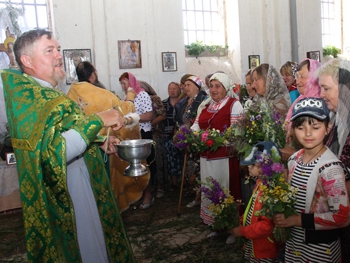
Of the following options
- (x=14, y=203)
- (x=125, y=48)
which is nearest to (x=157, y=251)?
(x=14, y=203)

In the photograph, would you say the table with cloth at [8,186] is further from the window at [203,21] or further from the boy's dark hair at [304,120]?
the window at [203,21]

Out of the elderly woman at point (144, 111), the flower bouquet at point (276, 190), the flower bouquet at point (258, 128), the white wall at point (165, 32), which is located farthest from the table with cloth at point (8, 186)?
the flower bouquet at point (276, 190)

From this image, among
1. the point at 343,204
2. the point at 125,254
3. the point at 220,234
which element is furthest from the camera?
the point at 220,234

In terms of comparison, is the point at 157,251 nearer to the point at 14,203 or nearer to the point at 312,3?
the point at 14,203

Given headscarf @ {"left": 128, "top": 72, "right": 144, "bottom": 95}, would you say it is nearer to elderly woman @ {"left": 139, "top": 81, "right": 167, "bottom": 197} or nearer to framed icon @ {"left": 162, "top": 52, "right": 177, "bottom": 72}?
elderly woman @ {"left": 139, "top": 81, "right": 167, "bottom": 197}

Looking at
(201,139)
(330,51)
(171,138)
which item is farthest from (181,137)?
(330,51)

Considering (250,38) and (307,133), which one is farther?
(250,38)

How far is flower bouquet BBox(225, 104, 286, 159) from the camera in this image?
118 inches

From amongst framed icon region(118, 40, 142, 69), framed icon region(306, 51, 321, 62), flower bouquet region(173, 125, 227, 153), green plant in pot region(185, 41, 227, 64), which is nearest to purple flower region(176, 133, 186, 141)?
flower bouquet region(173, 125, 227, 153)

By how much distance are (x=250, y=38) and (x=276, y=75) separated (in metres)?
6.44

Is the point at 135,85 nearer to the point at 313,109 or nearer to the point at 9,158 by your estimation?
the point at 9,158

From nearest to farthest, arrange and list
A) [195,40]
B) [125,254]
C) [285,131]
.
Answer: [125,254] < [285,131] < [195,40]

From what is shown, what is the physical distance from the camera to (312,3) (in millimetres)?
10641

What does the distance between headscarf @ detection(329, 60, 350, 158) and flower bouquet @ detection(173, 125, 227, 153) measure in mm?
1850
